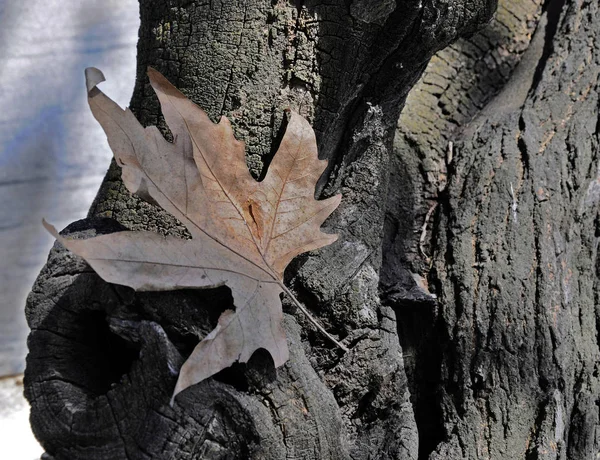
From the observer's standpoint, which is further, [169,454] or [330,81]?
[330,81]

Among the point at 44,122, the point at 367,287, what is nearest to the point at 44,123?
the point at 44,122

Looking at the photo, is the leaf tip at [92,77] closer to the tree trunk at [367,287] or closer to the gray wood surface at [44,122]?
the tree trunk at [367,287]

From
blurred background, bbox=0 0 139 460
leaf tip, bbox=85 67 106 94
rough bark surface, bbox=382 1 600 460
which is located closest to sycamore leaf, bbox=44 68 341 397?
leaf tip, bbox=85 67 106 94

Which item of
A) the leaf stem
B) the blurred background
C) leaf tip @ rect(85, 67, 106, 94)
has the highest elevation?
the blurred background

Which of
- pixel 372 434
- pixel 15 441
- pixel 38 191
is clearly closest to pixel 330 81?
pixel 372 434

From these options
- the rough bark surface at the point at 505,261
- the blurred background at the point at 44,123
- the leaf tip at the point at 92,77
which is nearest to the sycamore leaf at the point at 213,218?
the leaf tip at the point at 92,77

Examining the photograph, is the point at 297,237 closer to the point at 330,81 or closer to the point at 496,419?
the point at 330,81

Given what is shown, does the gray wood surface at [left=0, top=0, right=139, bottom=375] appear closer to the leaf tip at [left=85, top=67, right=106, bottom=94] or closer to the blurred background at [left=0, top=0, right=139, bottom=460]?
the blurred background at [left=0, top=0, right=139, bottom=460]

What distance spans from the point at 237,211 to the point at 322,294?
18 cm

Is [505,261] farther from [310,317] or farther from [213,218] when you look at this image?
[213,218]

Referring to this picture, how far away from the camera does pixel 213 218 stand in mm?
706

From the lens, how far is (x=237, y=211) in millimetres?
720

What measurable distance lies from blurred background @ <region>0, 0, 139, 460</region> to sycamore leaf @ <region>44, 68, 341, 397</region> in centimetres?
157

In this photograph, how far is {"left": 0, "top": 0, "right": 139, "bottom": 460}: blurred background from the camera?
2.10m
